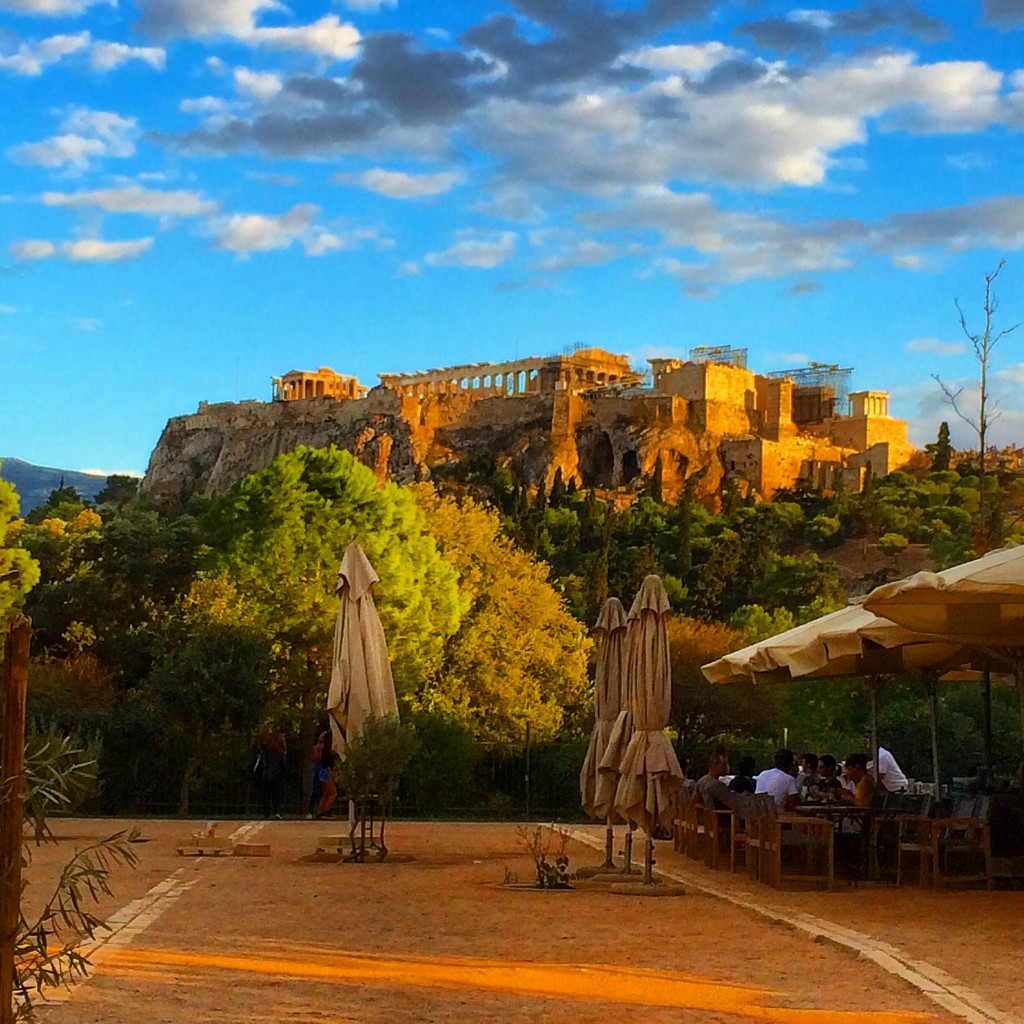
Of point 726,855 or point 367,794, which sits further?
point 726,855

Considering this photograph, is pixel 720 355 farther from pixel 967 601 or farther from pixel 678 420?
pixel 967 601

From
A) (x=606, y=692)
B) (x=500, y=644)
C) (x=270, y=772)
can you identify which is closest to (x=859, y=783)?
(x=606, y=692)

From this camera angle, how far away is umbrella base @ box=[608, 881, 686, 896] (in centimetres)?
1122

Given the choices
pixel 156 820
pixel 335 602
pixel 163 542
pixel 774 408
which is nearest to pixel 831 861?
pixel 156 820

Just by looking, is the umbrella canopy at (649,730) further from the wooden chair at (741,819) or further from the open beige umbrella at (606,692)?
the wooden chair at (741,819)

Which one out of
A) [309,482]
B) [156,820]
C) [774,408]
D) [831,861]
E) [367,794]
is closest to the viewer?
[831,861]

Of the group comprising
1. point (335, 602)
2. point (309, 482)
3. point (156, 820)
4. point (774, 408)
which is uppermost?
point (774, 408)

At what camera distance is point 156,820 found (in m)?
21.2

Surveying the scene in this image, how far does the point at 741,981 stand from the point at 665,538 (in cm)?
7450

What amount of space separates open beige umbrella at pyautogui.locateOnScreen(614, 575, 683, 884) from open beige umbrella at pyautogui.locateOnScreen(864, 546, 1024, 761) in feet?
6.28

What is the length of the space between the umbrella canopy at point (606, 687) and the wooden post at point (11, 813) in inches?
327

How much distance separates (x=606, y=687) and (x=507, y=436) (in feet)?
332

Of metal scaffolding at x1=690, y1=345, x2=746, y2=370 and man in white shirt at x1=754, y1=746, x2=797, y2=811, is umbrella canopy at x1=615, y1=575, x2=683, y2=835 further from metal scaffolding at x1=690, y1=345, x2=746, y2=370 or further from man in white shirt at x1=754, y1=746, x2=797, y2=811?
metal scaffolding at x1=690, y1=345, x2=746, y2=370

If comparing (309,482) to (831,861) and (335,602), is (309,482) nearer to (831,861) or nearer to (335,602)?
(335,602)
